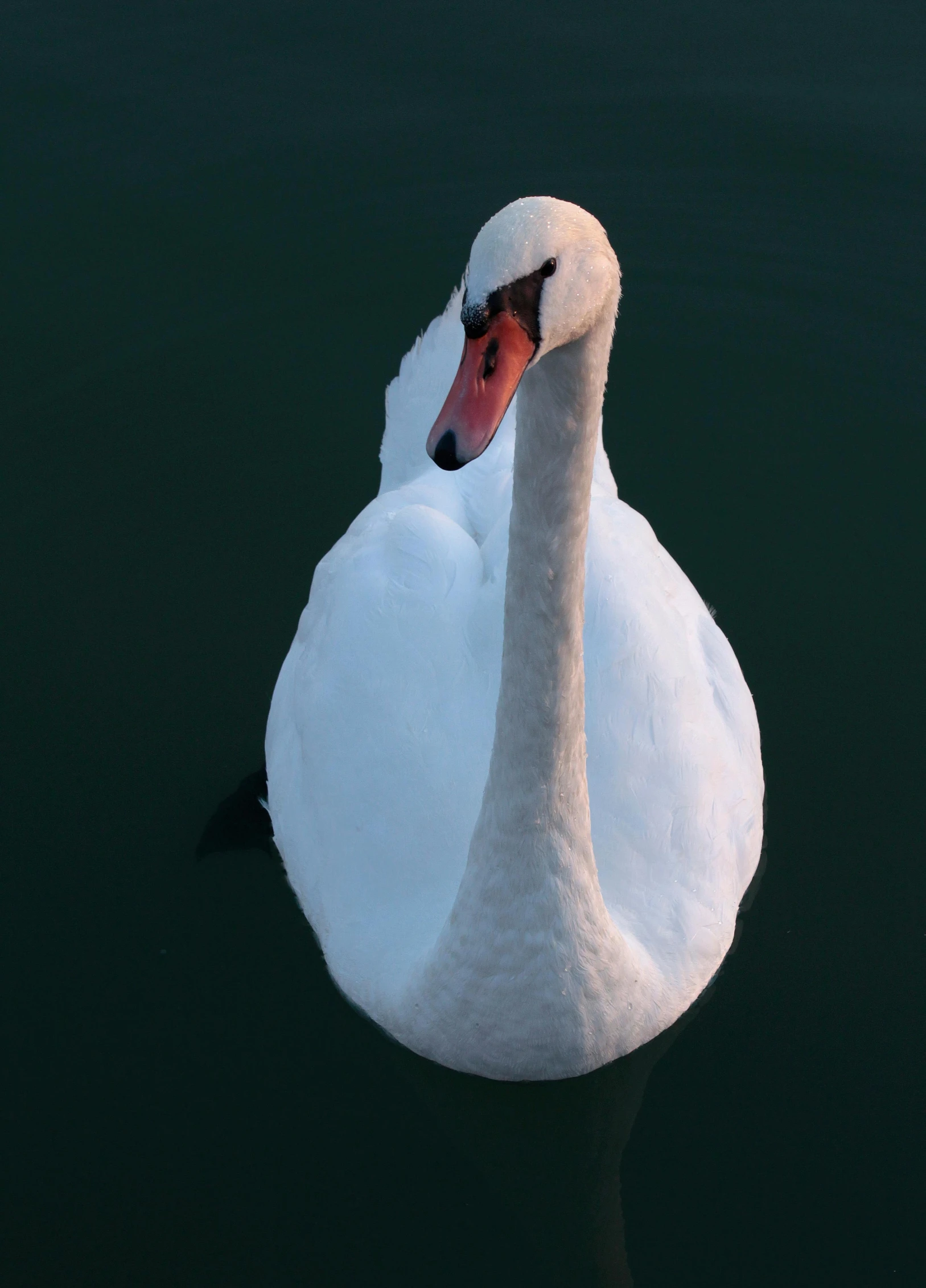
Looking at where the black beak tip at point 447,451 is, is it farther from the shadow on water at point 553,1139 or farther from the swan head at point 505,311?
the shadow on water at point 553,1139

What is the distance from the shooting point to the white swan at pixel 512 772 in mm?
4320

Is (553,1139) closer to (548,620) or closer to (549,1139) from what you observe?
(549,1139)

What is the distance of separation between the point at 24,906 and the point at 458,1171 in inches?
82.4

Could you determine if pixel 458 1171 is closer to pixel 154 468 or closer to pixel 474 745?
pixel 474 745

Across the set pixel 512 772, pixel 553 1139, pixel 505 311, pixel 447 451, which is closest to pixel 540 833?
pixel 512 772

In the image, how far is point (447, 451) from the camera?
3.12 m

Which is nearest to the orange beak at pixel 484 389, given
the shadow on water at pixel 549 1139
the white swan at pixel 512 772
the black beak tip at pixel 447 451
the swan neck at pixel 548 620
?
the black beak tip at pixel 447 451

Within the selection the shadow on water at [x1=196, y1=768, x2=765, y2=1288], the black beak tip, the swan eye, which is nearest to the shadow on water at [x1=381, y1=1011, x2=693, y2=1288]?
the shadow on water at [x1=196, y1=768, x2=765, y2=1288]

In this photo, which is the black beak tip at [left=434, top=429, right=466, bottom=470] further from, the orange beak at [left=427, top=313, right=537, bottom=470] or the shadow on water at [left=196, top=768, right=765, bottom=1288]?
the shadow on water at [left=196, top=768, right=765, bottom=1288]

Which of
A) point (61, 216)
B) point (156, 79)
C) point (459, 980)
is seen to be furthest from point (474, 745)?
point (156, 79)

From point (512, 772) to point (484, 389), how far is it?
147cm

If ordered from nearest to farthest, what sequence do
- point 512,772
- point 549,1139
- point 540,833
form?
point 512,772 → point 540,833 → point 549,1139

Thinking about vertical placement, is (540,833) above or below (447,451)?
below

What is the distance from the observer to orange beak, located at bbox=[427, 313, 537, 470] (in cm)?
314
